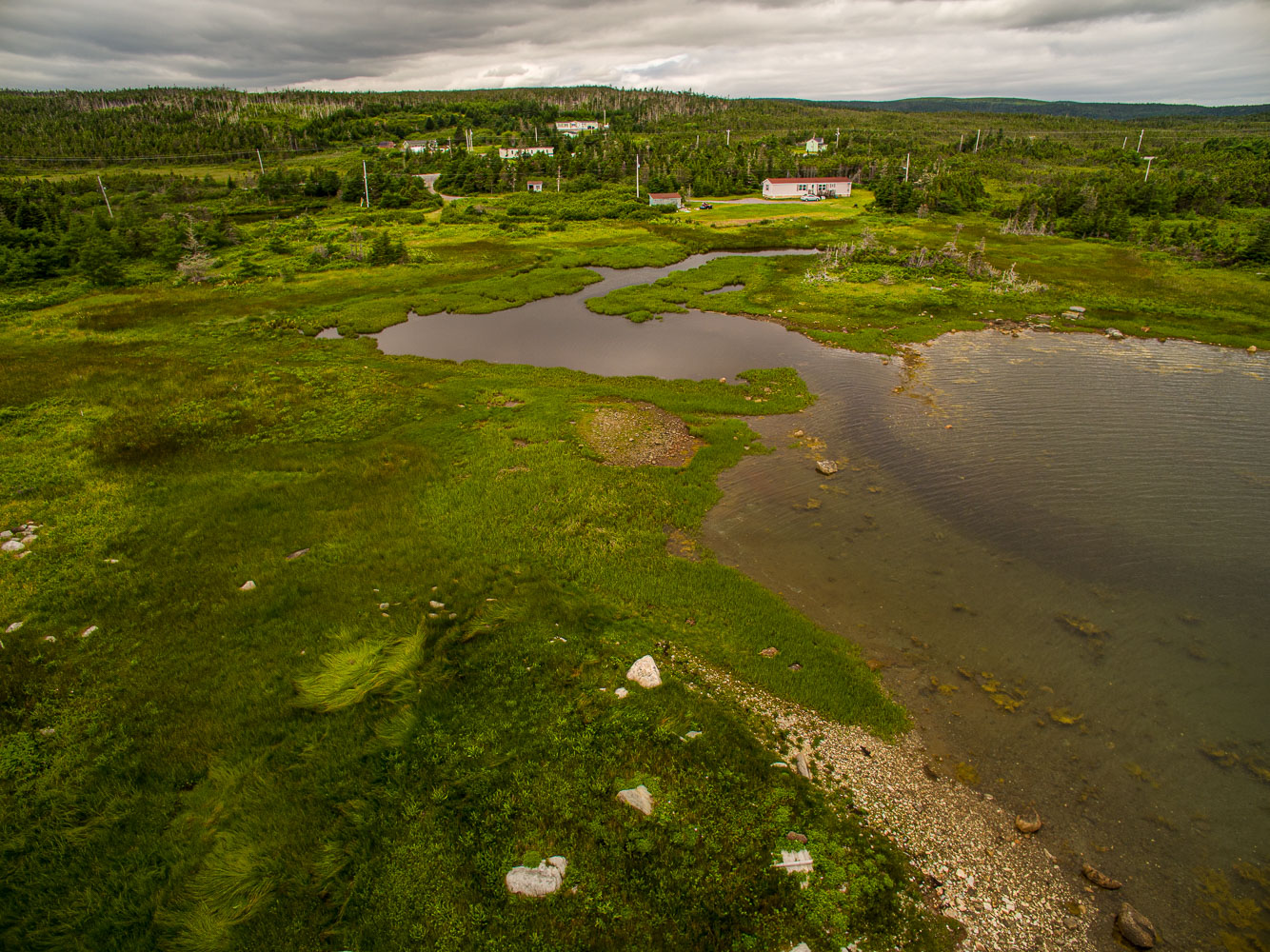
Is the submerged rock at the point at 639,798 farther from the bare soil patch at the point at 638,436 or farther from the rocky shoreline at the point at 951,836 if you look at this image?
the bare soil patch at the point at 638,436

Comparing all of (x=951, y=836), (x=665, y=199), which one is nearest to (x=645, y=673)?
(x=951, y=836)

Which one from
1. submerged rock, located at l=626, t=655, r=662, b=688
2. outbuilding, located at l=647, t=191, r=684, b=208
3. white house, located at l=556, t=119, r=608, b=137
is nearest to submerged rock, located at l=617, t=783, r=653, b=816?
submerged rock, located at l=626, t=655, r=662, b=688

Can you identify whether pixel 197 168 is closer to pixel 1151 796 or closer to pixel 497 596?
pixel 497 596

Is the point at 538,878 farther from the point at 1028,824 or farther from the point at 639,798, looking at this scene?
the point at 1028,824

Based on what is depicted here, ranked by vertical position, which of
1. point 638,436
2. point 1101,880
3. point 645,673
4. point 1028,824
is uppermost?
point 638,436

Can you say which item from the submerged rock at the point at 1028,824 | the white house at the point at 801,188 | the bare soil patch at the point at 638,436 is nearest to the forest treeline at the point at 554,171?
the white house at the point at 801,188

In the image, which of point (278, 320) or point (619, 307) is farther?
point (619, 307)

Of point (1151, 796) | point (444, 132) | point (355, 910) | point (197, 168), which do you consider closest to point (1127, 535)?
point (1151, 796)
